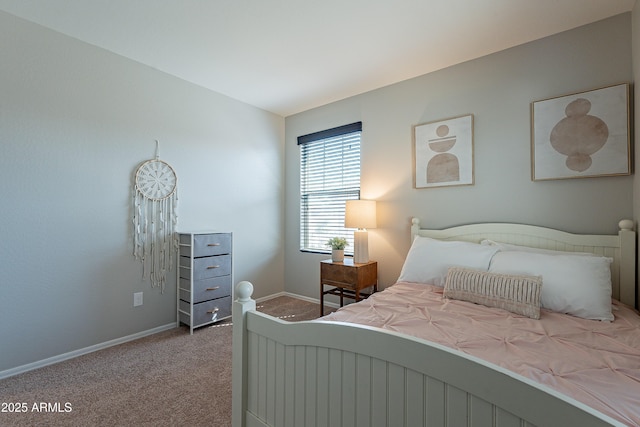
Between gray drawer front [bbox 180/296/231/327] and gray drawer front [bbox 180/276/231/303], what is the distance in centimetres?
5

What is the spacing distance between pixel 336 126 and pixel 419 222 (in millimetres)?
1547

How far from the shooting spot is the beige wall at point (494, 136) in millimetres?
2061

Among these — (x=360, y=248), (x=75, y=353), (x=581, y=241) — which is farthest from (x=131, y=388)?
(x=581, y=241)

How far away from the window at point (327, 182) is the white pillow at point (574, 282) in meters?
1.95

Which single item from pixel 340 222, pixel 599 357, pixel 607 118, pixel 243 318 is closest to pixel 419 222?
pixel 340 222

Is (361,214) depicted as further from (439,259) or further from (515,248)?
(515,248)

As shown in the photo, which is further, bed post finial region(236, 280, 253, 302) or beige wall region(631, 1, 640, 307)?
beige wall region(631, 1, 640, 307)

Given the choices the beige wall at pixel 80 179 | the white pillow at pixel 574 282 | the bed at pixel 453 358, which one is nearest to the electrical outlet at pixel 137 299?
the beige wall at pixel 80 179

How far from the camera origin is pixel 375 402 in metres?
0.88

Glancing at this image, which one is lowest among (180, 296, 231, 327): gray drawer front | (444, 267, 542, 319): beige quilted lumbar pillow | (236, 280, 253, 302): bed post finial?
(180, 296, 231, 327): gray drawer front

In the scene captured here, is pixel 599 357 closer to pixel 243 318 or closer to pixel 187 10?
pixel 243 318

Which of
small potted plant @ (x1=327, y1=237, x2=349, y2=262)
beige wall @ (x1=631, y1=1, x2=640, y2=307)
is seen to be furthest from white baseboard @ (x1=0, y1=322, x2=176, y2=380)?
beige wall @ (x1=631, y1=1, x2=640, y2=307)

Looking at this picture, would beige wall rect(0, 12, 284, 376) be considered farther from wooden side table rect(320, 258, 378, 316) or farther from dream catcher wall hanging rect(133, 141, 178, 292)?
wooden side table rect(320, 258, 378, 316)

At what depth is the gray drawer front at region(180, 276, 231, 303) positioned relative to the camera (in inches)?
110
